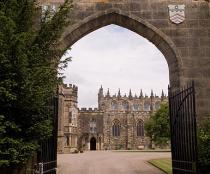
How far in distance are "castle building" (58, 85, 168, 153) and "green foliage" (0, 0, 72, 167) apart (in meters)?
52.0

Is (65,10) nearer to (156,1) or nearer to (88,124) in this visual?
(156,1)

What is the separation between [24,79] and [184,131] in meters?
3.83

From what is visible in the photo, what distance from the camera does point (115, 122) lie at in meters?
71.2

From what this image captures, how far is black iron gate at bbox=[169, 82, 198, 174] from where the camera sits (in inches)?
301

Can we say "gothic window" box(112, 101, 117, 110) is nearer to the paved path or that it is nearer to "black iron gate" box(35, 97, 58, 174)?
the paved path

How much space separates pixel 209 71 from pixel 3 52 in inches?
227

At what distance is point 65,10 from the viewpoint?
7863 mm

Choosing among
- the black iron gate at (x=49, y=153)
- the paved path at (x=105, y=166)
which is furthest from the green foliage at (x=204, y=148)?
the paved path at (x=105, y=166)

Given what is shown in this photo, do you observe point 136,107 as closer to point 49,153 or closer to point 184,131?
point 184,131

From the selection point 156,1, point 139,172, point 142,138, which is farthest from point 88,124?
point 156,1

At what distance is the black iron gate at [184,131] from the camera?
7.63m

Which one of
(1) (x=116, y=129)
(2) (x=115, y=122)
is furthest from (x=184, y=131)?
(2) (x=115, y=122)

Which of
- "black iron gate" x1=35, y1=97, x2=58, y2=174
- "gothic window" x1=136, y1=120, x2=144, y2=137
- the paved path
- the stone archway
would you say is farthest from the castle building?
"black iron gate" x1=35, y1=97, x2=58, y2=174

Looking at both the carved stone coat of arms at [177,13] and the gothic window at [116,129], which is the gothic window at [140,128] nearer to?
the gothic window at [116,129]
